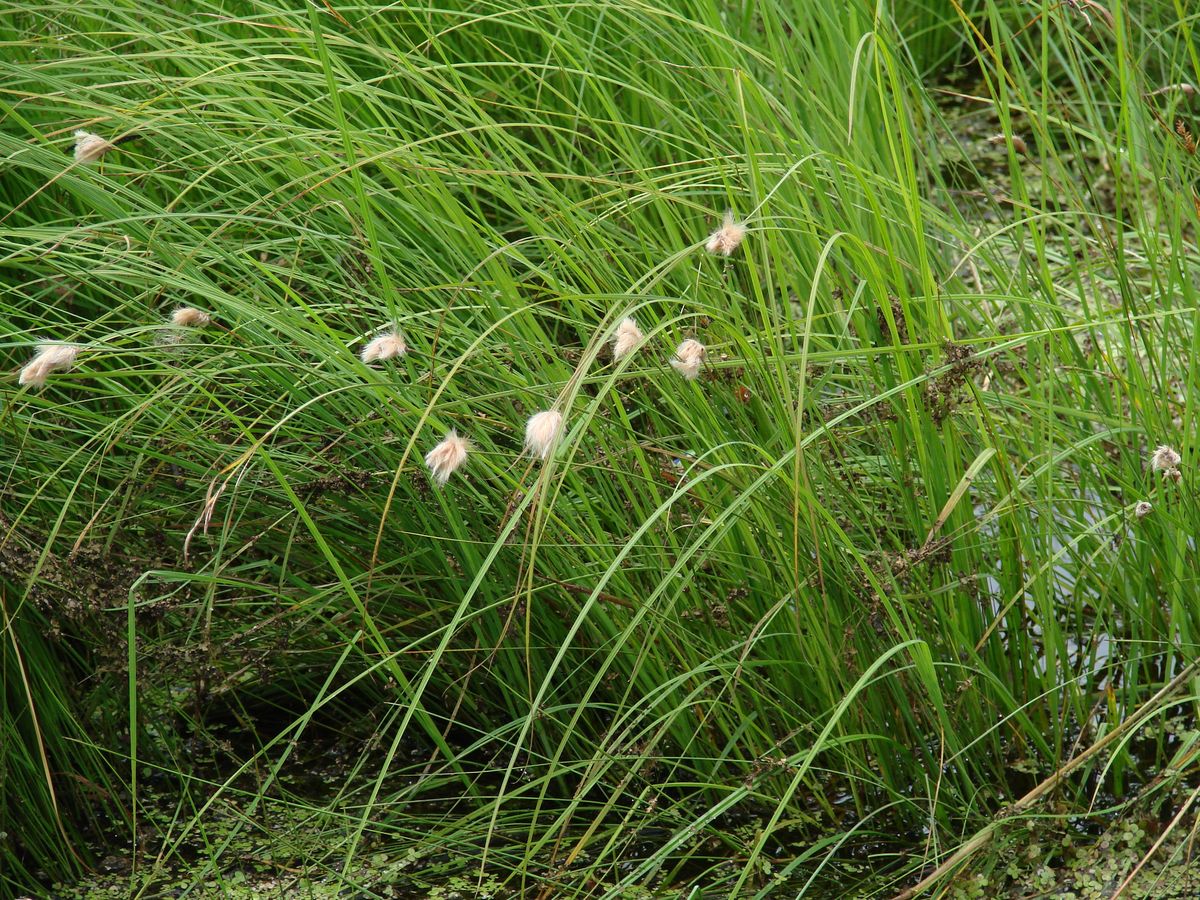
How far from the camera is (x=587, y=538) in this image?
83.0 inches

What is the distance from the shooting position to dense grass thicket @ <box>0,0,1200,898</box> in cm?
193

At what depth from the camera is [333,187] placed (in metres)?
2.19

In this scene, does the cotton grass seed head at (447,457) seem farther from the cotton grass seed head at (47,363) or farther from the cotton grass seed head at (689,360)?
the cotton grass seed head at (47,363)

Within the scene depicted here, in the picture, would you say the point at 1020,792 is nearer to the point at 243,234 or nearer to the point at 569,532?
the point at 569,532

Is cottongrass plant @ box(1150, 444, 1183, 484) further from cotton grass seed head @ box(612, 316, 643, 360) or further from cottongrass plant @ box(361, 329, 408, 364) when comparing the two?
cottongrass plant @ box(361, 329, 408, 364)

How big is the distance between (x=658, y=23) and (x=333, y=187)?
0.91 meters

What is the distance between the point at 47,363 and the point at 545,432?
0.74m

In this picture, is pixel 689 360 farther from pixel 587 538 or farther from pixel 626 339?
pixel 587 538

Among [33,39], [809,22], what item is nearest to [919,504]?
[809,22]

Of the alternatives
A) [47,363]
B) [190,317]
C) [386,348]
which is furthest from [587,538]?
[47,363]

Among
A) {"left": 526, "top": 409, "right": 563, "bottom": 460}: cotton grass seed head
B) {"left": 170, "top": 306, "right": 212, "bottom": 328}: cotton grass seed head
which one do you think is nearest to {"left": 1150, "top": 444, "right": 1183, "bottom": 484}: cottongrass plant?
{"left": 526, "top": 409, "right": 563, "bottom": 460}: cotton grass seed head

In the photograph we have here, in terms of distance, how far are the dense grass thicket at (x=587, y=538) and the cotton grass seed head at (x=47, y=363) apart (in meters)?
0.16

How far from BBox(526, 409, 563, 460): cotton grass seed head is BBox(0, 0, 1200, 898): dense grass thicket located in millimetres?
405

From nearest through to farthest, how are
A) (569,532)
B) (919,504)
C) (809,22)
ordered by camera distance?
(569,532)
(919,504)
(809,22)
